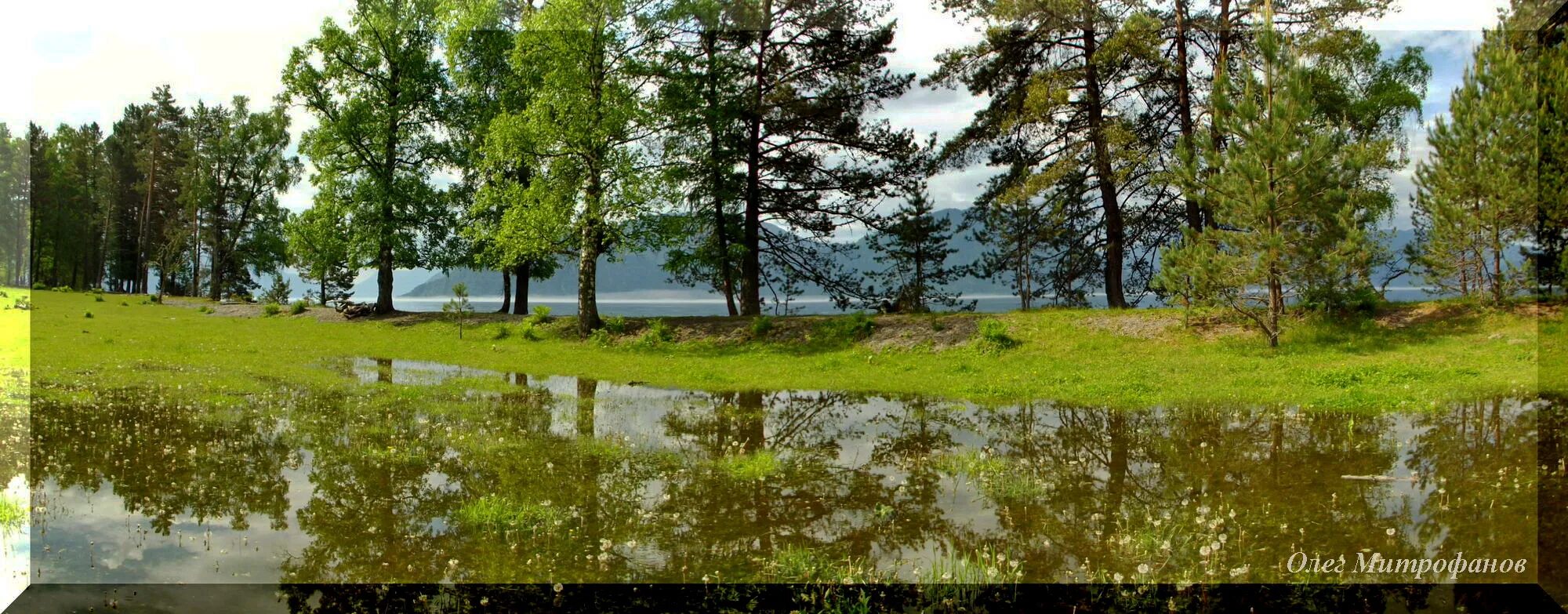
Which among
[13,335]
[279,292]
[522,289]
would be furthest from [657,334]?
[279,292]

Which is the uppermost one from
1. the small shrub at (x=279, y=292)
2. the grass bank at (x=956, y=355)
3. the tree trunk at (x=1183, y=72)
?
the tree trunk at (x=1183, y=72)

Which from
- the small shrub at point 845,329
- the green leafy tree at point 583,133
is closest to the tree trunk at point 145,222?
the green leafy tree at point 583,133

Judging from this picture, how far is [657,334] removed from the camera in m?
30.1

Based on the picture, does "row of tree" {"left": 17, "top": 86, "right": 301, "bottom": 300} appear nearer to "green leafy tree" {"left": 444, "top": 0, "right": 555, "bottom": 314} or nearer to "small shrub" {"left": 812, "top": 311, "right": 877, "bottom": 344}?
"green leafy tree" {"left": 444, "top": 0, "right": 555, "bottom": 314}

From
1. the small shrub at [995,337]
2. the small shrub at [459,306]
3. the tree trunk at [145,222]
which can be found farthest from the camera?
the tree trunk at [145,222]

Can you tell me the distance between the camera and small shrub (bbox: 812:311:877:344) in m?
28.1

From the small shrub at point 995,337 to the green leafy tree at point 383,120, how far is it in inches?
1098

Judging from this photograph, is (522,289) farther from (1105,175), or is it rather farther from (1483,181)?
(1483,181)

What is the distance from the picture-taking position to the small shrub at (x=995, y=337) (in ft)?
82.6

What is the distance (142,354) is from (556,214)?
13.2 metres

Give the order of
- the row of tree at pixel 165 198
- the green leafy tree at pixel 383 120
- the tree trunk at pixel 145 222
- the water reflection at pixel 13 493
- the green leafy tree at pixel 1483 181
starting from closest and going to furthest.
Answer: the water reflection at pixel 13 493, the green leafy tree at pixel 1483 181, the green leafy tree at pixel 383 120, the row of tree at pixel 165 198, the tree trunk at pixel 145 222

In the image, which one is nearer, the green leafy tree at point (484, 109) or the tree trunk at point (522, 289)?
the green leafy tree at point (484, 109)

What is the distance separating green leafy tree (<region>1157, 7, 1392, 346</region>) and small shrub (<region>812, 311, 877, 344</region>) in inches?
377

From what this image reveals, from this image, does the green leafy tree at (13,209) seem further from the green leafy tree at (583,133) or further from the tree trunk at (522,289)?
the tree trunk at (522,289)
